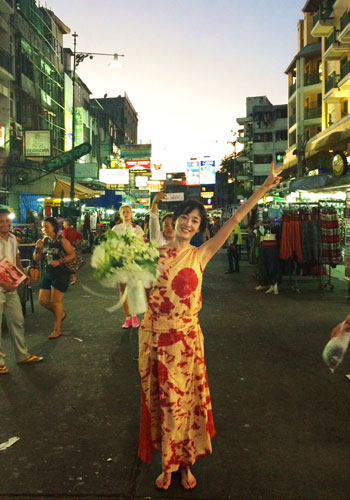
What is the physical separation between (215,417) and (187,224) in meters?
2.06

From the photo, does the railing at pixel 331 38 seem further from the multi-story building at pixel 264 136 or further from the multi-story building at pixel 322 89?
the multi-story building at pixel 264 136

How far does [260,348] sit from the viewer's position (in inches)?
268

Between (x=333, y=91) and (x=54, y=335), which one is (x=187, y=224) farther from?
(x=333, y=91)

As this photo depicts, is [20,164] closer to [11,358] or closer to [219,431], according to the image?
[11,358]

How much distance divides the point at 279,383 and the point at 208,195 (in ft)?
254

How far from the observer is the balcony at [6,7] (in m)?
23.6

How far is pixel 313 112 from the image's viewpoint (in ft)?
138

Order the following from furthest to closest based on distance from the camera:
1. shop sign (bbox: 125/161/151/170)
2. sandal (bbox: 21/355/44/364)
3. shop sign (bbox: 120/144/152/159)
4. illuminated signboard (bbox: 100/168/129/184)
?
shop sign (bbox: 120/144/152/159)
shop sign (bbox: 125/161/151/170)
illuminated signboard (bbox: 100/168/129/184)
sandal (bbox: 21/355/44/364)

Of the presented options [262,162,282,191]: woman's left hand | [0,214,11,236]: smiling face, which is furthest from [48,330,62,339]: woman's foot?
[262,162,282,191]: woman's left hand

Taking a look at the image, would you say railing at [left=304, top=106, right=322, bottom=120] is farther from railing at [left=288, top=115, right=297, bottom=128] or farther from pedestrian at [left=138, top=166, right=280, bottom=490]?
pedestrian at [left=138, top=166, right=280, bottom=490]

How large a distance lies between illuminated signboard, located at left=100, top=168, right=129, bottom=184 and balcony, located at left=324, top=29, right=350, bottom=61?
58.3 ft

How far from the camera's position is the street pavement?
3309 mm

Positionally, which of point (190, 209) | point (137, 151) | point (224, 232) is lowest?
point (224, 232)

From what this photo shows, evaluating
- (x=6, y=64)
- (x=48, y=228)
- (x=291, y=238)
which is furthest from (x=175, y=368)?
(x=6, y=64)
